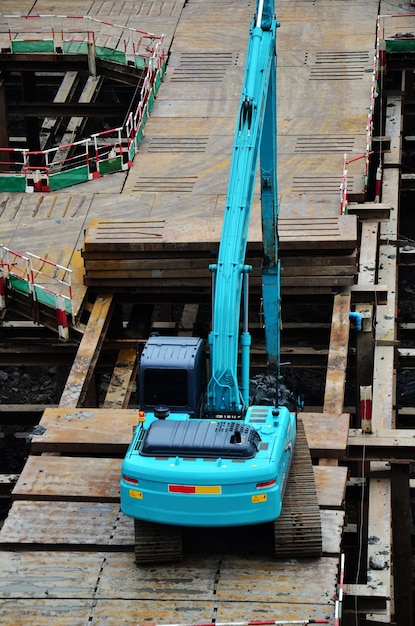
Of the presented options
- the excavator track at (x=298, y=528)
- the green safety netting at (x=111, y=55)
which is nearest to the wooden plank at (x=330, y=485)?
the excavator track at (x=298, y=528)

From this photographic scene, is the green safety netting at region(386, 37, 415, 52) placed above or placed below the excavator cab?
above

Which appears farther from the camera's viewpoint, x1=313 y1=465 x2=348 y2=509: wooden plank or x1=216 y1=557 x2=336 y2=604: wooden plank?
x1=313 y1=465 x2=348 y2=509: wooden plank

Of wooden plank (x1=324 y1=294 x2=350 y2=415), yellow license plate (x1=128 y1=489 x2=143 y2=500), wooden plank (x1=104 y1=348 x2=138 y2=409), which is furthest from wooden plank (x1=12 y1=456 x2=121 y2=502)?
wooden plank (x1=324 y1=294 x2=350 y2=415)

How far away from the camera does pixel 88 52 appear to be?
35562mm

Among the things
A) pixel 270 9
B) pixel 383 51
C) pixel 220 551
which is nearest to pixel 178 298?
pixel 270 9

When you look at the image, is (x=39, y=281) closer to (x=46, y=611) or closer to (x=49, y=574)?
(x=49, y=574)

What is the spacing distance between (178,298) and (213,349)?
24.1ft

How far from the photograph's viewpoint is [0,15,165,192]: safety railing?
3008cm

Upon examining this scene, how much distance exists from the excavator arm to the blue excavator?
1cm

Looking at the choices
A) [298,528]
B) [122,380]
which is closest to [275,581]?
[298,528]

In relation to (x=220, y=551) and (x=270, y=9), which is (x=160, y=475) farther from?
(x=270, y=9)

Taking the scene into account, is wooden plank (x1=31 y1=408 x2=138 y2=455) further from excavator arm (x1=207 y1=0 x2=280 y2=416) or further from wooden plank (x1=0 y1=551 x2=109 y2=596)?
wooden plank (x1=0 y1=551 x2=109 y2=596)

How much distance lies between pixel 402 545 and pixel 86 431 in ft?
17.8

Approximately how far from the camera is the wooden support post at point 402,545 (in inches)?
886
